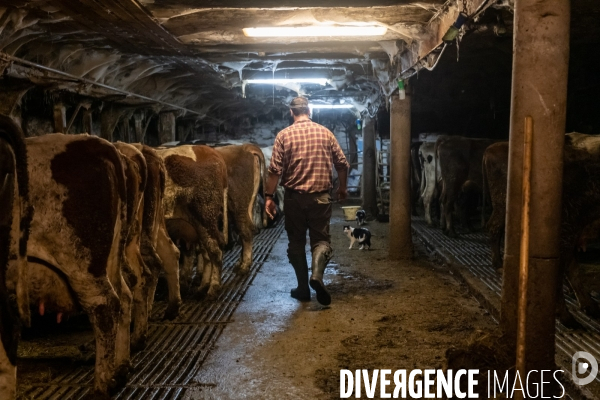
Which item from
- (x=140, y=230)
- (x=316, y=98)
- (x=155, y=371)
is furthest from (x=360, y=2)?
(x=316, y=98)

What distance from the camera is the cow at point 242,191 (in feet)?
27.2

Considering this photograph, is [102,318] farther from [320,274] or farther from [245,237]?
[245,237]

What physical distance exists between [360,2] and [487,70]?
552cm

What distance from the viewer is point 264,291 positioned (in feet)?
23.7

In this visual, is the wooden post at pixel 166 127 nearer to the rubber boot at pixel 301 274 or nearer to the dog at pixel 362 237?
the dog at pixel 362 237

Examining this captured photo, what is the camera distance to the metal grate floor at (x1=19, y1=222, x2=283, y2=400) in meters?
4.16

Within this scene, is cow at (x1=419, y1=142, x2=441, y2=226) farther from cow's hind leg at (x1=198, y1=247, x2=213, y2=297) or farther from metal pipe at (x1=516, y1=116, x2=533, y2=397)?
metal pipe at (x1=516, y1=116, x2=533, y2=397)

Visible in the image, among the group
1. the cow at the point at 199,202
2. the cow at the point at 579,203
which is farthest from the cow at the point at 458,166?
the cow at the point at 199,202

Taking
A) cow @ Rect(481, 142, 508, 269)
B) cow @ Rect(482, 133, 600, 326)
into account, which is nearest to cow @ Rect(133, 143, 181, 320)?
cow @ Rect(482, 133, 600, 326)

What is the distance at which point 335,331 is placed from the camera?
5.52 meters

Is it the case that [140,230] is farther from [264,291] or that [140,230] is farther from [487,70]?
[487,70]

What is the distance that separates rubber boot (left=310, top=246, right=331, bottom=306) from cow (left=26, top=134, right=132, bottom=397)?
2528mm

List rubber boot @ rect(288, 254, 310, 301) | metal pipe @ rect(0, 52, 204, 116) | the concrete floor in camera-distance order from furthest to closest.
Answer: rubber boot @ rect(288, 254, 310, 301) < metal pipe @ rect(0, 52, 204, 116) < the concrete floor

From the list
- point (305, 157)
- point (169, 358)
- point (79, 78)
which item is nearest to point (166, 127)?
point (79, 78)
